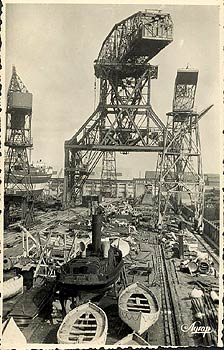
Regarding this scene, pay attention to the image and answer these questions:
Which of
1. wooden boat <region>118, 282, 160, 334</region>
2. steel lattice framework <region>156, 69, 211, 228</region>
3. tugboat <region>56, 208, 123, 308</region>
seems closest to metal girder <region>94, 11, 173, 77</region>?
steel lattice framework <region>156, 69, 211, 228</region>

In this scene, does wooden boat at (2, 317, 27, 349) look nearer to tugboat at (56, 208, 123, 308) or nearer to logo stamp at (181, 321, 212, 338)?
tugboat at (56, 208, 123, 308)

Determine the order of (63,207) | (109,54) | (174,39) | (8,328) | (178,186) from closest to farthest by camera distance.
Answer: (8,328) → (174,39) → (109,54) → (63,207) → (178,186)

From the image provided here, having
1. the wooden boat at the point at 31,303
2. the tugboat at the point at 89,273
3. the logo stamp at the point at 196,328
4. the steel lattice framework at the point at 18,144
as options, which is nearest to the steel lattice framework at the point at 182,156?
the tugboat at the point at 89,273

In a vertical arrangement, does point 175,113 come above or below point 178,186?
above

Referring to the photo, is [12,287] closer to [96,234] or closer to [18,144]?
[96,234]

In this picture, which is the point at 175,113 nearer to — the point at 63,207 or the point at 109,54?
the point at 109,54

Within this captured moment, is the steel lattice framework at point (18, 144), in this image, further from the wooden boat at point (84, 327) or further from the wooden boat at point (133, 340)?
the wooden boat at point (133, 340)

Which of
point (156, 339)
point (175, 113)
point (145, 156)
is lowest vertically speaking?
point (156, 339)

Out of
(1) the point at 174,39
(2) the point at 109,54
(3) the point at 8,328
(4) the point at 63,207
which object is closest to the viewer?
(3) the point at 8,328

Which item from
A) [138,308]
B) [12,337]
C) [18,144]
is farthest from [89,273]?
[18,144]

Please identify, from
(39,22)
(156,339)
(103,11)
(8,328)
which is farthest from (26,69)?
(156,339)
